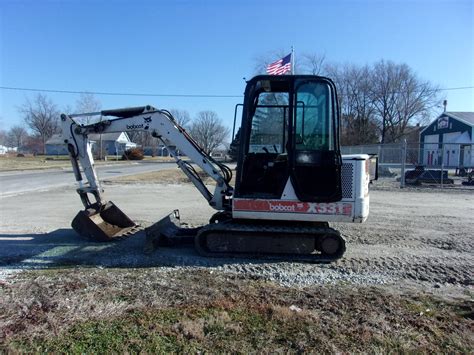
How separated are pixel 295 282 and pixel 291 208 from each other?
1.23 meters

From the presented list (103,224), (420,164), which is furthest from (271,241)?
(420,164)

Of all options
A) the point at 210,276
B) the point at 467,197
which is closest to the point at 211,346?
the point at 210,276

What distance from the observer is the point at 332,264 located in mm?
6488

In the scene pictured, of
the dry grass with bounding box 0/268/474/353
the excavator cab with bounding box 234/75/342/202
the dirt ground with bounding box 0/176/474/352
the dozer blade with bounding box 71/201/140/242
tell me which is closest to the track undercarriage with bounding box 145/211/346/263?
the dirt ground with bounding box 0/176/474/352

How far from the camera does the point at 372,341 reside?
12.7ft

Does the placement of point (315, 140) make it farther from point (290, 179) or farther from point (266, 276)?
point (266, 276)

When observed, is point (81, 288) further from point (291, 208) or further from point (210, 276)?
Answer: point (291, 208)

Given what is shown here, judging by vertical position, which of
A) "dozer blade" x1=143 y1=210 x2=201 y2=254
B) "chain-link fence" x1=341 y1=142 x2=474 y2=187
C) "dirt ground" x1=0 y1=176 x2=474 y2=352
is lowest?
"dirt ground" x1=0 y1=176 x2=474 y2=352

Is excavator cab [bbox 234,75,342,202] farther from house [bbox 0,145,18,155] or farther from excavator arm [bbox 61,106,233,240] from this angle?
house [bbox 0,145,18,155]

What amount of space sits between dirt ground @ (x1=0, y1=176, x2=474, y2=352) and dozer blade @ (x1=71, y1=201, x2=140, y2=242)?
8.8 inches

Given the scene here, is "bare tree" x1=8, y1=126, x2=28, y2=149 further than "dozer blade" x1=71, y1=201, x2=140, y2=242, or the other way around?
"bare tree" x1=8, y1=126, x2=28, y2=149

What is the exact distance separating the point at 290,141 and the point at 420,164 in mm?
21558

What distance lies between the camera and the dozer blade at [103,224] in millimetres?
7625

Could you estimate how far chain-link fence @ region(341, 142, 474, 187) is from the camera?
20.7 m
